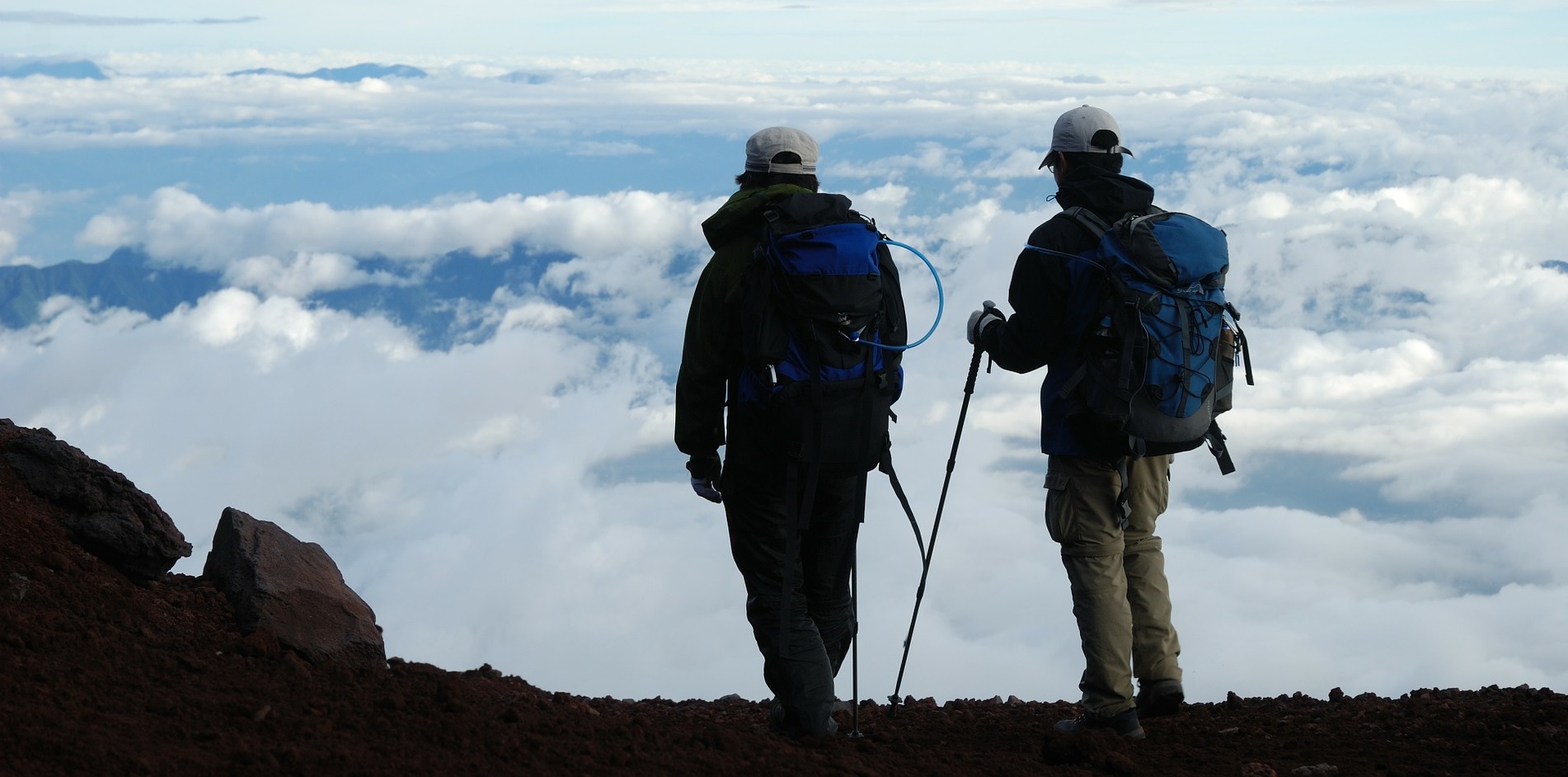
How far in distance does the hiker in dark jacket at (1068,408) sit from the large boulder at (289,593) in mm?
4013

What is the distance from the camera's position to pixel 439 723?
622cm

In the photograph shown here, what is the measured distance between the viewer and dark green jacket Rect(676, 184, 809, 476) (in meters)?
6.49

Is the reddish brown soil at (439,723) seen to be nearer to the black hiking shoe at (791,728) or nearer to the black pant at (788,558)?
the black hiking shoe at (791,728)

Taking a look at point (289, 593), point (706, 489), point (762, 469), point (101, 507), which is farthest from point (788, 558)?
point (101, 507)

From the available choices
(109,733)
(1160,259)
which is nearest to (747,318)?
(1160,259)

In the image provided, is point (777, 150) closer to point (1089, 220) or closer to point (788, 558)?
point (1089, 220)

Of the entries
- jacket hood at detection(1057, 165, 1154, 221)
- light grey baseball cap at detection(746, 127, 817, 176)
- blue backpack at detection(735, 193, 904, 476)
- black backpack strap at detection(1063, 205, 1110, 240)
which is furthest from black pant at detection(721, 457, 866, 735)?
jacket hood at detection(1057, 165, 1154, 221)

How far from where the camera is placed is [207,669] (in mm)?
6938

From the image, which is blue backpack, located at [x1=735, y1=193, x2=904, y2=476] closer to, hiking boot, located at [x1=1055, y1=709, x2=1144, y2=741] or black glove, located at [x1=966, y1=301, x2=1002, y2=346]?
black glove, located at [x1=966, y1=301, x2=1002, y2=346]

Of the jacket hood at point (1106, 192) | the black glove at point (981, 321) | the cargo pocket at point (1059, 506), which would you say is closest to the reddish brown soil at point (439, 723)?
the cargo pocket at point (1059, 506)

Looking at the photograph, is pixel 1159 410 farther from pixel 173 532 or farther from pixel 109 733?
pixel 173 532

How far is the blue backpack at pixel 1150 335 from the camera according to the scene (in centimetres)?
673

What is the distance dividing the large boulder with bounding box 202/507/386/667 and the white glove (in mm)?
2453

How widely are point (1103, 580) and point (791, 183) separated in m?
2.64
